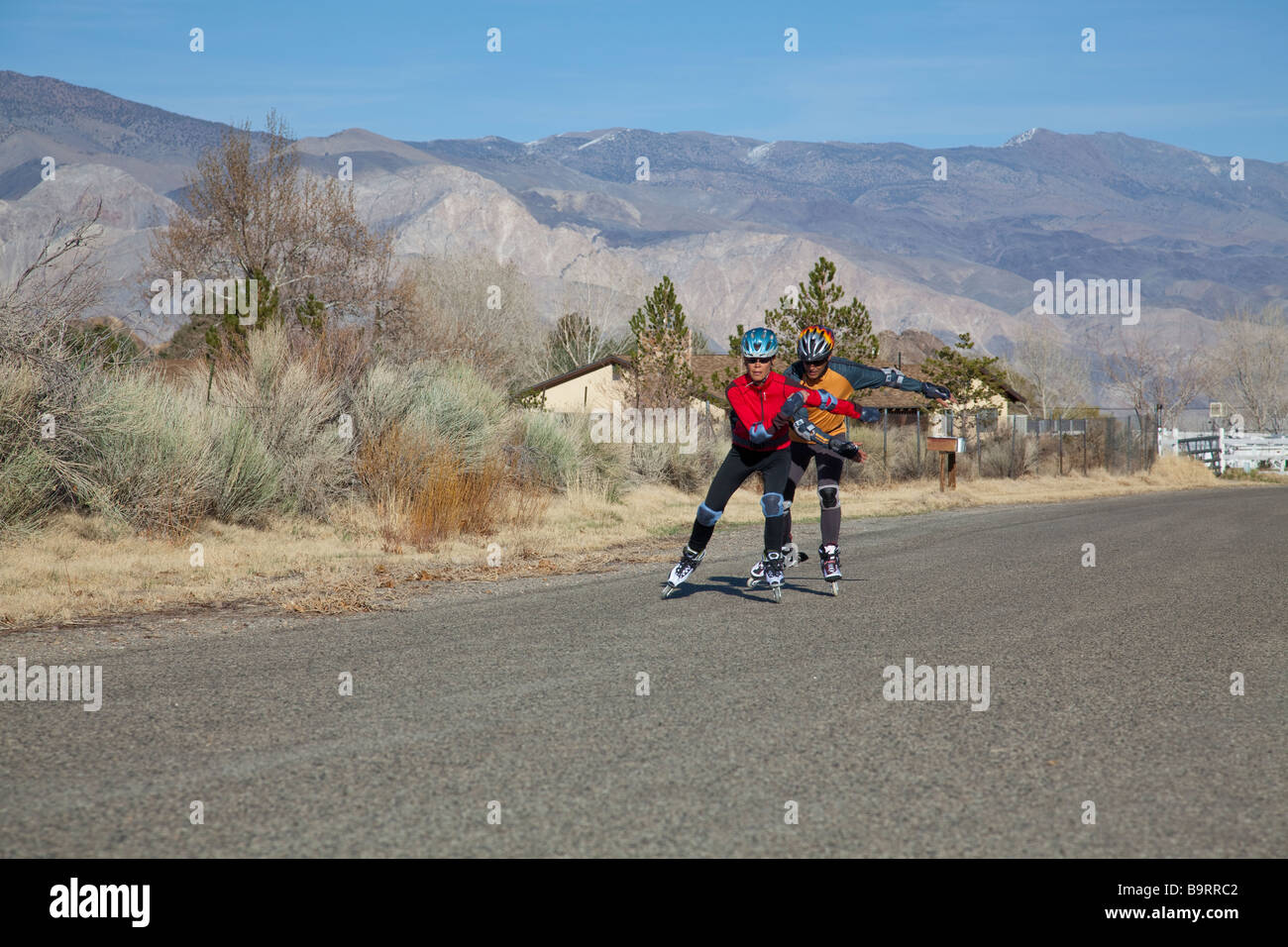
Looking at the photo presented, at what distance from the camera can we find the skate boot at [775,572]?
9.45 metres


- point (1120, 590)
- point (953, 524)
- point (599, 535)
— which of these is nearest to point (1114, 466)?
point (953, 524)

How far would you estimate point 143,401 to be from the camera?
539 inches

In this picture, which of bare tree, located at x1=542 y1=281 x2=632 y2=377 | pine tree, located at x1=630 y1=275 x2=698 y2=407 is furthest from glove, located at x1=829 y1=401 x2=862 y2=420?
bare tree, located at x1=542 y1=281 x2=632 y2=377

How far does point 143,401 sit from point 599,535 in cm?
629

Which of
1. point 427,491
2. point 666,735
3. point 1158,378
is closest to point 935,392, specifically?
point 666,735

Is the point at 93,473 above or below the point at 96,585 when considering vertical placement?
above

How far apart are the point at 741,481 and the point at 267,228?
38975 millimetres

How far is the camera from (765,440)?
30.3 ft

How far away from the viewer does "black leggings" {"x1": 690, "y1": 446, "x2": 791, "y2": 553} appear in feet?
31.1

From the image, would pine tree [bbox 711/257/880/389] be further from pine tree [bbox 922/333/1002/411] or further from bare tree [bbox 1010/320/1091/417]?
bare tree [bbox 1010/320/1091/417]

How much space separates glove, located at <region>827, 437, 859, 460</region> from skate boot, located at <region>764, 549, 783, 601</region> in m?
1.02

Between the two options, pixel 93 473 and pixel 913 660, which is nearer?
pixel 913 660

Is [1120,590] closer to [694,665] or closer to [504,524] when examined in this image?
[694,665]

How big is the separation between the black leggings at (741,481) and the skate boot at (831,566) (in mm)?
642
